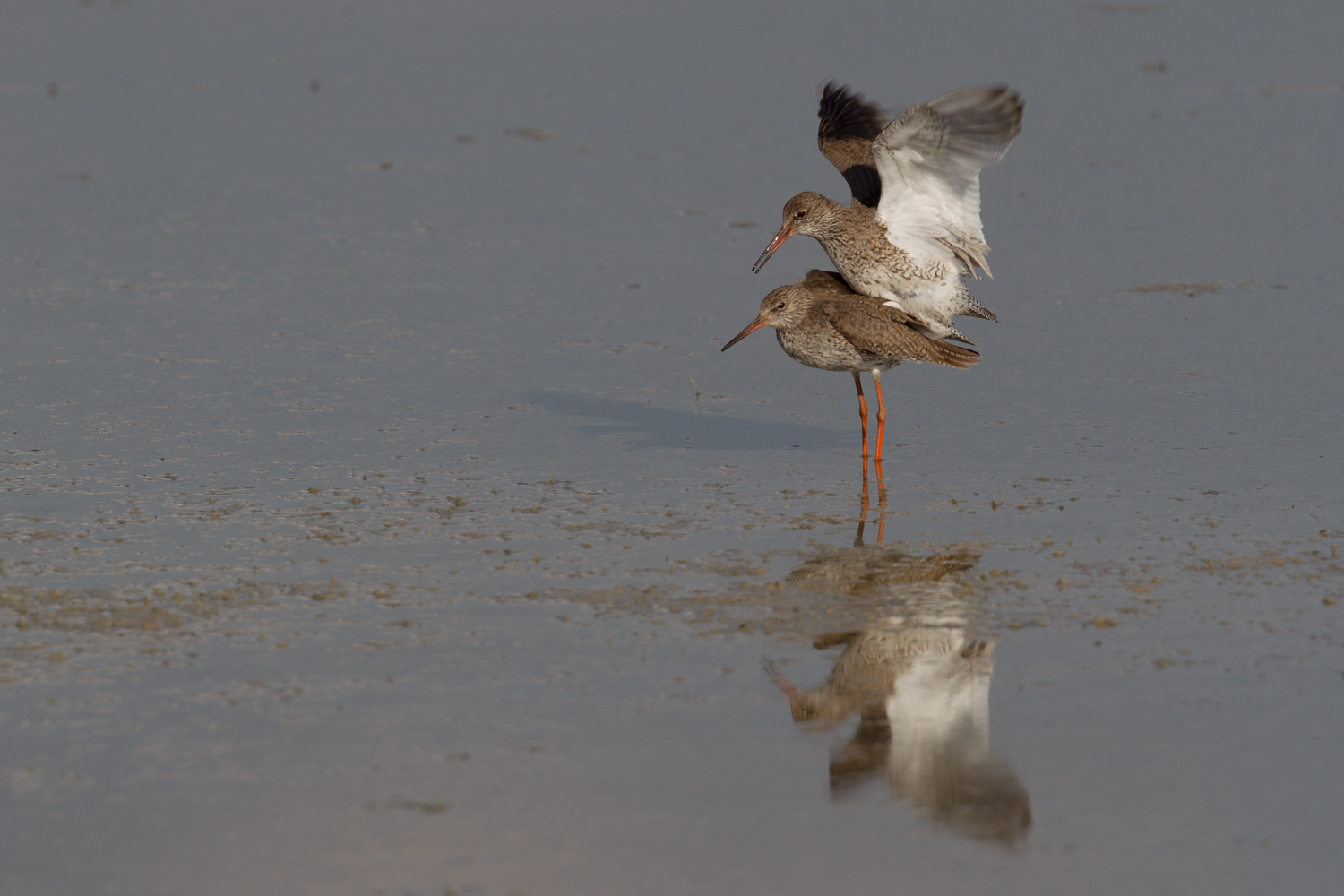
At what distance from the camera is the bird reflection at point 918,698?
5.02 metres

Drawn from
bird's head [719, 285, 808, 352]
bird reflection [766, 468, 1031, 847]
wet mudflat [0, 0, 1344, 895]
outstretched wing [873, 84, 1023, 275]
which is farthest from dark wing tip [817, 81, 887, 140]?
bird reflection [766, 468, 1031, 847]

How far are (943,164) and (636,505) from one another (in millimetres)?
2387

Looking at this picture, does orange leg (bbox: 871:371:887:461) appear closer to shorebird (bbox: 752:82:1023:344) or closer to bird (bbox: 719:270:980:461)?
bird (bbox: 719:270:980:461)

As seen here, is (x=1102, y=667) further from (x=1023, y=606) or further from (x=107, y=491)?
(x=107, y=491)

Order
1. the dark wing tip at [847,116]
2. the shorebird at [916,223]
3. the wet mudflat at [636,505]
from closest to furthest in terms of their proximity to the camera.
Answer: the wet mudflat at [636,505] < the shorebird at [916,223] < the dark wing tip at [847,116]

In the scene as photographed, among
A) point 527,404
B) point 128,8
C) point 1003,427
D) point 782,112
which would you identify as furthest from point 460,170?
point 128,8

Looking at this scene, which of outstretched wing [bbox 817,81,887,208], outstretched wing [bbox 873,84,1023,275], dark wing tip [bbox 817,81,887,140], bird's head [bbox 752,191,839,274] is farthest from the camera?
dark wing tip [bbox 817,81,887,140]

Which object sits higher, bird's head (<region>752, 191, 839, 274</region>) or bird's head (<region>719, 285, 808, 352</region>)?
bird's head (<region>752, 191, 839, 274</region>)

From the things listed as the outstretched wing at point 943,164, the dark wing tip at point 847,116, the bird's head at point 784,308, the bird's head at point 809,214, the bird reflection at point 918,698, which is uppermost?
the dark wing tip at point 847,116

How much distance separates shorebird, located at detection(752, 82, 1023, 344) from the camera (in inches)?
331

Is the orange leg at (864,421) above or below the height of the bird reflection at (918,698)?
above

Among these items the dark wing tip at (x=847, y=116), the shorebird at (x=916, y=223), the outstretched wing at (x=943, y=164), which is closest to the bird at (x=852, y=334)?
the shorebird at (x=916, y=223)

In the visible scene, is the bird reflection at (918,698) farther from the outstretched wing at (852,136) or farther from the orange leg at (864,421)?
the outstretched wing at (852,136)

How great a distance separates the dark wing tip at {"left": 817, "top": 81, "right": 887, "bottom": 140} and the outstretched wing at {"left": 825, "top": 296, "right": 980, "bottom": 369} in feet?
4.33
